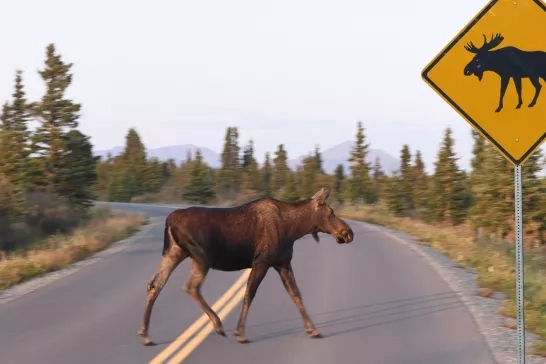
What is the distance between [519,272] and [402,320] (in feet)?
13.1

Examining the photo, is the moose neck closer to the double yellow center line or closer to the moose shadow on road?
the moose shadow on road

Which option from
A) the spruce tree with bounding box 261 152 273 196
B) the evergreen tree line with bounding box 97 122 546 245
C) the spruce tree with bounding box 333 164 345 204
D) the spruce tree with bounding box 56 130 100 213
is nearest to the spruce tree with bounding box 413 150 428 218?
the evergreen tree line with bounding box 97 122 546 245

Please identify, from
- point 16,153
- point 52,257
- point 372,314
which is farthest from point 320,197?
point 16,153

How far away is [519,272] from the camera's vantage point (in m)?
5.41

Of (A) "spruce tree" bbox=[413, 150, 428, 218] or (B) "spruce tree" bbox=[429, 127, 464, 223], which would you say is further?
(A) "spruce tree" bbox=[413, 150, 428, 218]

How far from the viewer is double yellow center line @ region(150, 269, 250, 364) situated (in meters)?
7.20

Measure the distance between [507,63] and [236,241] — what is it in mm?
3454

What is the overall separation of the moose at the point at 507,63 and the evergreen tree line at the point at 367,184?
29.8m

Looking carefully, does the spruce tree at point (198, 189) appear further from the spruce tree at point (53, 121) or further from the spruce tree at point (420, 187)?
the spruce tree at point (53, 121)

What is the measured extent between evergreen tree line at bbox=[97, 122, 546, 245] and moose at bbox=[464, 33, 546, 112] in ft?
97.8

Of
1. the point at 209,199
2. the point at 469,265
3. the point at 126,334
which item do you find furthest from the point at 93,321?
the point at 209,199

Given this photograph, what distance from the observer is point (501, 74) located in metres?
5.80

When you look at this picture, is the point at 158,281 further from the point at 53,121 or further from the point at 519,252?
the point at 53,121

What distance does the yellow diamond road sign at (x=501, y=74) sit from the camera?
5.63 meters
